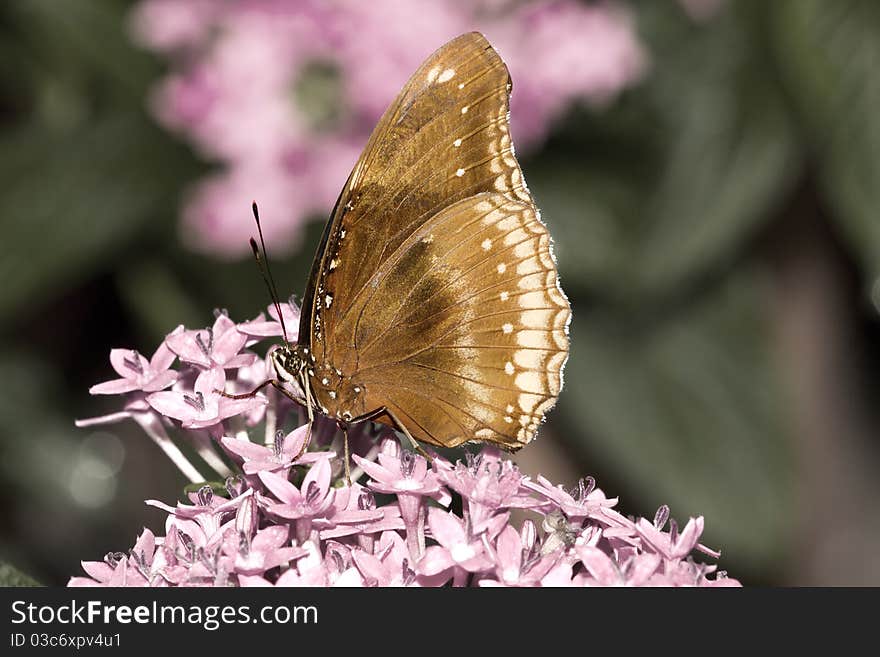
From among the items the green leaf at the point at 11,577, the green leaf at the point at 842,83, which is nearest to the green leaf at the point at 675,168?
the green leaf at the point at 842,83

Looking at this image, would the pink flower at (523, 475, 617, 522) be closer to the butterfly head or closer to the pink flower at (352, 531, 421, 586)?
the pink flower at (352, 531, 421, 586)

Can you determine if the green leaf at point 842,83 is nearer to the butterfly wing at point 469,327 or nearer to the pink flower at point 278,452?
the butterfly wing at point 469,327

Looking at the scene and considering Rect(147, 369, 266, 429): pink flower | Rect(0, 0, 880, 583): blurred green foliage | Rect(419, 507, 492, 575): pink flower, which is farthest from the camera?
Rect(0, 0, 880, 583): blurred green foliage

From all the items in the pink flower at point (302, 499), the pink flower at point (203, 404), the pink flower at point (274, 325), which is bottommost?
the pink flower at point (302, 499)

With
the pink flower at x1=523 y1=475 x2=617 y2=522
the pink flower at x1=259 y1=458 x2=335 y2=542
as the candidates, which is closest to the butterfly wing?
the pink flower at x1=523 y1=475 x2=617 y2=522
